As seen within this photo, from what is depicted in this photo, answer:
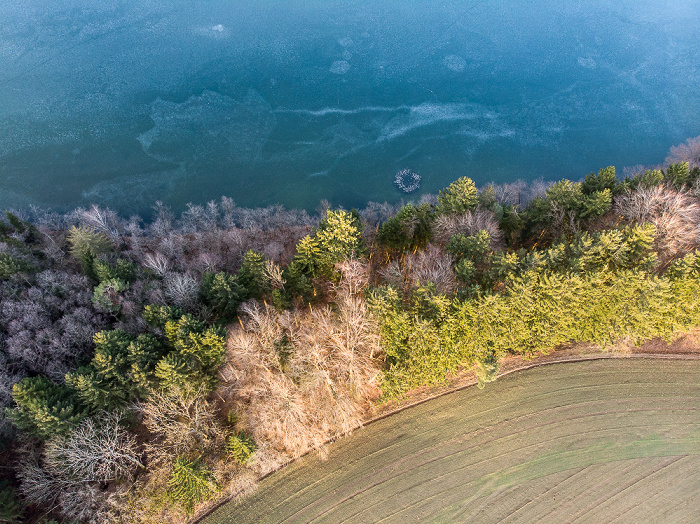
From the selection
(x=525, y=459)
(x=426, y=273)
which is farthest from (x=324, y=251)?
(x=525, y=459)

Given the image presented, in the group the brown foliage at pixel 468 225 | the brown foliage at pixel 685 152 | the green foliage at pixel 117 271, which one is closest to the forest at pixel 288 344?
the brown foliage at pixel 468 225

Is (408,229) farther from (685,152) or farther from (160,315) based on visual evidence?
(685,152)

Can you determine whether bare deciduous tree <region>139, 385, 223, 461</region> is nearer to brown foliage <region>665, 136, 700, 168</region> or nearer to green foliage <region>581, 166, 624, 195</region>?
green foliage <region>581, 166, 624, 195</region>

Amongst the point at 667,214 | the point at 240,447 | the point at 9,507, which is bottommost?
the point at 240,447

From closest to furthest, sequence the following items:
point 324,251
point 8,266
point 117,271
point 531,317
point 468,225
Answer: point 531,317, point 324,251, point 468,225, point 117,271, point 8,266

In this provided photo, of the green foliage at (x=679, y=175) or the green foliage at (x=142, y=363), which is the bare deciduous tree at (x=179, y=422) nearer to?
the green foliage at (x=142, y=363)
